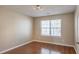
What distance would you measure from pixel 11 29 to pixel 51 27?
2320 mm

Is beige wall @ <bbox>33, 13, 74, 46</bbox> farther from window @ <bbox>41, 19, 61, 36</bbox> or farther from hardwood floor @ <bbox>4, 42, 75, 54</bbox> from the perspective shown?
hardwood floor @ <bbox>4, 42, 75, 54</bbox>

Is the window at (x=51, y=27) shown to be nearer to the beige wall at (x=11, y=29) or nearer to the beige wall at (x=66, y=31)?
the beige wall at (x=66, y=31)

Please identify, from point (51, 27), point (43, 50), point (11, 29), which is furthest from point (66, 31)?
point (11, 29)

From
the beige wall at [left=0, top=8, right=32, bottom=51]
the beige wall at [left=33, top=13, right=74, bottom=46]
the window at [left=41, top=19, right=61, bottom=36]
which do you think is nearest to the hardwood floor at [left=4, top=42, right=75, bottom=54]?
the beige wall at [left=0, top=8, right=32, bottom=51]

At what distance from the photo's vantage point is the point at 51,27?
4.50m

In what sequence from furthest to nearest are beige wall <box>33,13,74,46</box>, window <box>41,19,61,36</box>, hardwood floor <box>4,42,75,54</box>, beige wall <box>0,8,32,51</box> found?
window <box>41,19,61,36</box>, beige wall <box>33,13,74,46</box>, hardwood floor <box>4,42,75,54</box>, beige wall <box>0,8,32,51</box>

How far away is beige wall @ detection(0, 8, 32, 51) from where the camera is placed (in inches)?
107

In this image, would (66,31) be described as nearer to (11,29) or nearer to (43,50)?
(43,50)

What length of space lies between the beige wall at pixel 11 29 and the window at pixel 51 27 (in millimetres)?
1186

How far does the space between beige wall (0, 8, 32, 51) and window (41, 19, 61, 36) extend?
3.89 ft

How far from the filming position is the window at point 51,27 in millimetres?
4258

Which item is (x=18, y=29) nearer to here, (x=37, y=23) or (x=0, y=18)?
(x=0, y=18)
